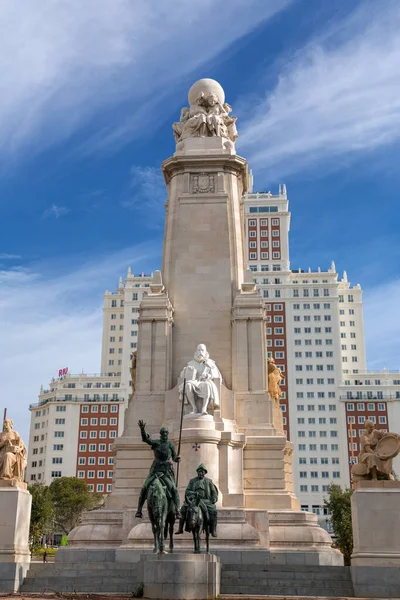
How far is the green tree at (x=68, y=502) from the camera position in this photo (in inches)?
3280

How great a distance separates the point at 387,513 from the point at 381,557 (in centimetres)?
132

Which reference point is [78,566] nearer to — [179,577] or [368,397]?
[179,577]

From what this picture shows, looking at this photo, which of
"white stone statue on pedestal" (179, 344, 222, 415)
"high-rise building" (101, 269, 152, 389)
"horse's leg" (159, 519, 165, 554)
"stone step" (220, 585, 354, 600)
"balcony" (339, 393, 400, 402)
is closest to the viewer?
"horse's leg" (159, 519, 165, 554)

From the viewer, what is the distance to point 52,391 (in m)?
124

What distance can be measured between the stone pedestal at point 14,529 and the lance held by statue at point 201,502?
564 centimetres

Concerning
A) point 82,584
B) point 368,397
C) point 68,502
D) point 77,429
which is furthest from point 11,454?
point 368,397

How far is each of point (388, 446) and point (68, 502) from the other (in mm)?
67795

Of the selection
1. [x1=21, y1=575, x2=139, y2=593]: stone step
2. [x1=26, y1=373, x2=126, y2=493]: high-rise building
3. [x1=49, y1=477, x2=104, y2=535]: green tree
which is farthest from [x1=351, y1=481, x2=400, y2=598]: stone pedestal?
[x1=26, y1=373, x2=126, y2=493]: high-rise building

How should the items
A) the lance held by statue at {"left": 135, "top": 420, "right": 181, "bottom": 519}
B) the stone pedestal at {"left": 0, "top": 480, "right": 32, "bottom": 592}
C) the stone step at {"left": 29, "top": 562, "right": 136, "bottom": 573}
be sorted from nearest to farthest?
the lance held by statue at {"left": 135, "top": 420, "right": 181, "bottom": 519} → the stone pedestal at {"left": 0, "top": 480, "right": 32, "bottom": 592} → the stone step at {"left": 29, "top": 562, "right": 136, "bottom": 573}

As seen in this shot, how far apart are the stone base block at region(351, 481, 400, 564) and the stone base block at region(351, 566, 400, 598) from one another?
319mm

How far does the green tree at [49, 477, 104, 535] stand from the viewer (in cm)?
8331

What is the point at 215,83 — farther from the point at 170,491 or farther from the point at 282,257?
the point at 282,257

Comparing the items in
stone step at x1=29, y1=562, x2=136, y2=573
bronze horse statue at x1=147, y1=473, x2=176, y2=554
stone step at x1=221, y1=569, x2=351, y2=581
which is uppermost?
bronze horse statue at x1=147, y1=473, x2=176, y2=554

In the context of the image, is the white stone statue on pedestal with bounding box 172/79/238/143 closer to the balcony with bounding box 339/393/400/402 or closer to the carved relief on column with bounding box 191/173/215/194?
the carved relief on column with bounding box 191/173/215/194
